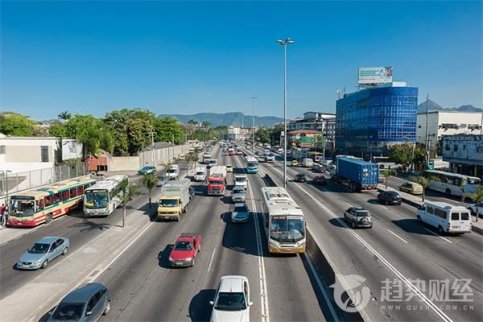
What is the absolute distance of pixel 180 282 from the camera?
1850 centimetres

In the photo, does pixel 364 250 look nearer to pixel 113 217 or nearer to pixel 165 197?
pixel 165 197

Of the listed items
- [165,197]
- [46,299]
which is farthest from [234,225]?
[46,299]

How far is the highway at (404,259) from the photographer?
15.4 meters

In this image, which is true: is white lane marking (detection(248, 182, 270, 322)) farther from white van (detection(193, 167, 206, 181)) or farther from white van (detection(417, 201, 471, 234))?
white van (detection(193, 167, 206, 181))

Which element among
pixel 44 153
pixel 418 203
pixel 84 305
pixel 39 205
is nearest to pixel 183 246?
pixel 84 305

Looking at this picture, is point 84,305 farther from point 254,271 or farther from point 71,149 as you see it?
point 71,149

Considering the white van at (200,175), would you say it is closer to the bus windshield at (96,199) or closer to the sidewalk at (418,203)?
the bus windshield at (96,199)

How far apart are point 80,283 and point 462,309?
18.6 metres

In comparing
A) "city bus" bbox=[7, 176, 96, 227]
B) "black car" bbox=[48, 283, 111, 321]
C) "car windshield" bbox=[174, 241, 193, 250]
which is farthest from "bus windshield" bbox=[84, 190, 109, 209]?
"black car" bbox=[48, 283, 111, 321]

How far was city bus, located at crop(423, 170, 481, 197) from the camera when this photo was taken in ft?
135

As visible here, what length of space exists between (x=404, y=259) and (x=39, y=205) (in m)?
28.6

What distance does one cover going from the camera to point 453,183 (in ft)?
142

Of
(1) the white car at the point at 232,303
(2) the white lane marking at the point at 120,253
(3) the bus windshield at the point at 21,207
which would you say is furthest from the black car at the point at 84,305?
(3) the bus windshield at the point at 21,207

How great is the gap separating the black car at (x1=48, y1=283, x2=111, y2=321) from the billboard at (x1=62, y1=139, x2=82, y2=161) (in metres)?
45.7
